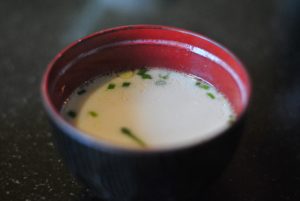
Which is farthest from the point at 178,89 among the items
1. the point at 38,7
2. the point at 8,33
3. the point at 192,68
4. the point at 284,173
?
the point at 38,7

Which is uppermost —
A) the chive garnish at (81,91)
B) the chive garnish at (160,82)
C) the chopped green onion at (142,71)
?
the chopped green onion at (142,71)

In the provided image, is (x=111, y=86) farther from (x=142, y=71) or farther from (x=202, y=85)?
(x=202, y=85)

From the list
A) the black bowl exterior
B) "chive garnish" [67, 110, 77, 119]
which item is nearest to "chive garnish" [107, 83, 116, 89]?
"chive garnish" [67, 110, 77, 119]

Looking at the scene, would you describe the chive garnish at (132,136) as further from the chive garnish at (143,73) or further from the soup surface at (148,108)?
the chive garnish at (143,73)

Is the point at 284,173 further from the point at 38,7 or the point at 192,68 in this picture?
the point at 38,7

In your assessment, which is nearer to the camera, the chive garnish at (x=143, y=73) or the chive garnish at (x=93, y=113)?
the chive garnish at (x=93, y=113)

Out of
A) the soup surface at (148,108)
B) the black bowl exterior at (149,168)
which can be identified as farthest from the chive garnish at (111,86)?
the black bowl exterior at (149,168)

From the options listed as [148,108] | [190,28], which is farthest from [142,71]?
[190,28]

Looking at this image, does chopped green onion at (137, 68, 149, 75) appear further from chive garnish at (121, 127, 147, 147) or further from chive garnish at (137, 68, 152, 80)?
chive garnish at (121, 127, 147, 147)
